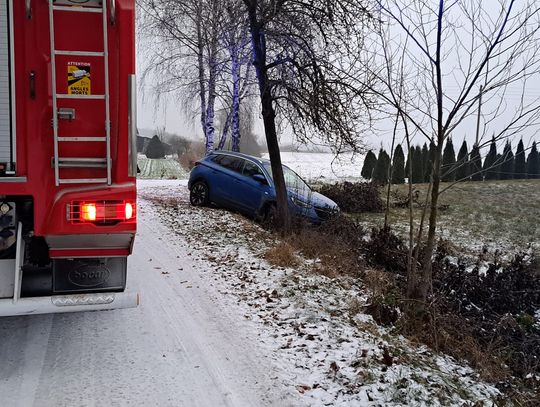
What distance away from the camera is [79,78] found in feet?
10.9

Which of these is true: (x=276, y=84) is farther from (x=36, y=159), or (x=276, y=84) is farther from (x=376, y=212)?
(x=376, y=212)

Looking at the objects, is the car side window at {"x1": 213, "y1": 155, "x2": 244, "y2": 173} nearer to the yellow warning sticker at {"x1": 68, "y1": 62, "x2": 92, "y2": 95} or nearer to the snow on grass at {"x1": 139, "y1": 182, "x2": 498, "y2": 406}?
the snow on grass at {"x1": 139, "y1": 182, "x2": 498, "y2": 406}

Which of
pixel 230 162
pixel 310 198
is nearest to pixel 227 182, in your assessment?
pixel 230 162

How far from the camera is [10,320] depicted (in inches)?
182

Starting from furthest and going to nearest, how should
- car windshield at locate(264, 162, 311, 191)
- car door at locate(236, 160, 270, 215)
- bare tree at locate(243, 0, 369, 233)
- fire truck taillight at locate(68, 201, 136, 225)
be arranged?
car windshield at locate(264, 162, 311, 191) → car door at locate(236, 160, 270, 215) → bare tree at locate(243, 0, 369, 233) → fire truck taillight at locate(68, 201, 136, 225)

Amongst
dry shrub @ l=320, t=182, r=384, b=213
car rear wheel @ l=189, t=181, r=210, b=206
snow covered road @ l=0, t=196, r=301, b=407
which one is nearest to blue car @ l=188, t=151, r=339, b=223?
car rear wheel @ l=189, t=181, r=210, b=206

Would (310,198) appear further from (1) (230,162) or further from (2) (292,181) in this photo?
(1) (230,162)

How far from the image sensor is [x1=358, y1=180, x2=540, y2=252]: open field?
13117 mm

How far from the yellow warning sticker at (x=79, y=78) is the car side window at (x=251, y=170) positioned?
8123mm

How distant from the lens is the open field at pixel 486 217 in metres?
13.1

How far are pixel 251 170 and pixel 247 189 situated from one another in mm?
549

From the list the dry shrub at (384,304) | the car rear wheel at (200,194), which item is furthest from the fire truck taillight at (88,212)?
the car rear wheel at (200,194)

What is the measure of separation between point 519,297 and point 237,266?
4.76m

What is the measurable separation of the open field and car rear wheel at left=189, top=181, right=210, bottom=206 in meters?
5.17
